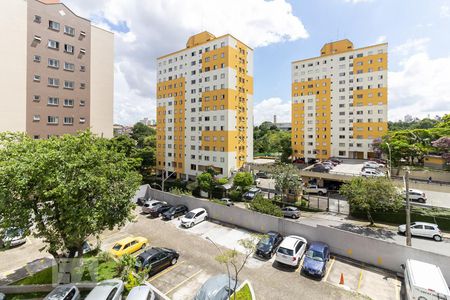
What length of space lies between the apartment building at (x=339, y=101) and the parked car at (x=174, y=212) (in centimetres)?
4967

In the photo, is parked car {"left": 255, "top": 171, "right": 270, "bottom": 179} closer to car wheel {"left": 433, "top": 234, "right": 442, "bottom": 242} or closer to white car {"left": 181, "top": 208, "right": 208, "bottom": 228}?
white car {"left": 181, "top": 208, "right": 208, "bottom": 228}

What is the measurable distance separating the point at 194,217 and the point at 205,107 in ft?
105

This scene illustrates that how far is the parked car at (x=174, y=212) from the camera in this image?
2625 cm

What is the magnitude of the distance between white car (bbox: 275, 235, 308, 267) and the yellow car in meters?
11.0

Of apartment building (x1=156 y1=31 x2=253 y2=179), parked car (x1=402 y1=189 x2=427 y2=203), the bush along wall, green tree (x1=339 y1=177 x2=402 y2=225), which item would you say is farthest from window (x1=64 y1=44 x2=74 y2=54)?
parked car (x1=402 y1=189 x2=427 y2=203)

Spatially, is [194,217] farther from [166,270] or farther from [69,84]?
[69,84]

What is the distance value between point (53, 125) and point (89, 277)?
25909mm

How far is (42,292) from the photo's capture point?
535 inches

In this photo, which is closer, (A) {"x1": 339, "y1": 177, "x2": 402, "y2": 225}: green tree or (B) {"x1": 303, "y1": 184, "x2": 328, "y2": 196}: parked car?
(A) {"x1": 339, "y1": 177, "x2": 402, "y2": 225}: green tree

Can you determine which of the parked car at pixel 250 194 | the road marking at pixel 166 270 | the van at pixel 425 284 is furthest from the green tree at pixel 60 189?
the parked car at pixel 250 194

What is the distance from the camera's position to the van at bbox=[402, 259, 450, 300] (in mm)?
11109

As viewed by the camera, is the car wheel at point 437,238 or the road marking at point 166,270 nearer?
the road marking at point 166,270

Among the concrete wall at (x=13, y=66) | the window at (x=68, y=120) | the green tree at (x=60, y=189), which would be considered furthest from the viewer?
the window at (x=68, y=120)

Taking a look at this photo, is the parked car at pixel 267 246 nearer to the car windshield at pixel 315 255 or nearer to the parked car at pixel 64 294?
Answer: the car windshield at pixel 315 255
